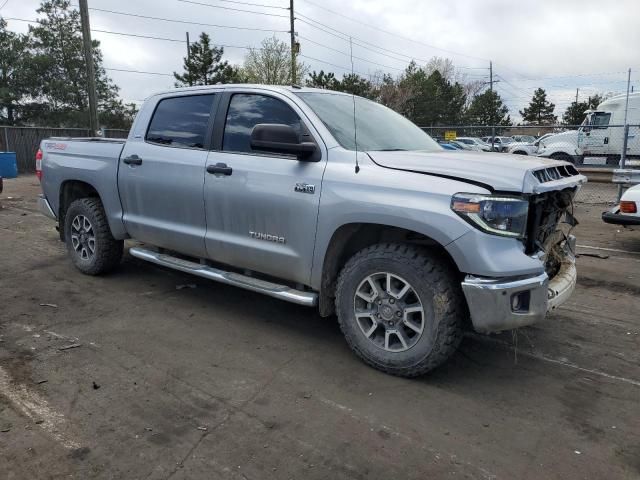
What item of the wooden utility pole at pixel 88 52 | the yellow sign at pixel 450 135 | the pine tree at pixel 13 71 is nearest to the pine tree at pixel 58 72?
the pine tree at pixel 13 71

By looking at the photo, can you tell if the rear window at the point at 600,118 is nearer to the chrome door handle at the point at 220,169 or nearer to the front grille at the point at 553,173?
the front grille at the point at 553,173

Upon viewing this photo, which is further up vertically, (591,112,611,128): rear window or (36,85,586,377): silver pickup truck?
(591,112,611,128): rear window

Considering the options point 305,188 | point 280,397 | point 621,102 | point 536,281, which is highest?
point 621,102

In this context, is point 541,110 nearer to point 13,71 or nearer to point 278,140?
point 13,71

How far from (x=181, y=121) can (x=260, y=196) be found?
142 centimetres

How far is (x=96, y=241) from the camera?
217 inches

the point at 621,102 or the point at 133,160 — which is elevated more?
the point at 621,102

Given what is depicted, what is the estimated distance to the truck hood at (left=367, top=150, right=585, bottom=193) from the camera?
123 inches

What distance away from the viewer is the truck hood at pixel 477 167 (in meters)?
3.13

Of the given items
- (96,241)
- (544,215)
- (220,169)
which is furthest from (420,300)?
(96,241)

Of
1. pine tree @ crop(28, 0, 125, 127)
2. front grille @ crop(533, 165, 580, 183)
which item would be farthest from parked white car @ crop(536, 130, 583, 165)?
pine tree @ crop(28, 0, 125, 127)

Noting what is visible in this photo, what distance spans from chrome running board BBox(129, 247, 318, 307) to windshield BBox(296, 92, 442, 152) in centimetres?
116

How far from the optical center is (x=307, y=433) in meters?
2.88

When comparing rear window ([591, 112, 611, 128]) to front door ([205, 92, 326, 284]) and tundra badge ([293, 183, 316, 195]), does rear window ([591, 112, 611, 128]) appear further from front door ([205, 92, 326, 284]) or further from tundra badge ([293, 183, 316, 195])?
tundra badge ([293, 183, 316, 195])
